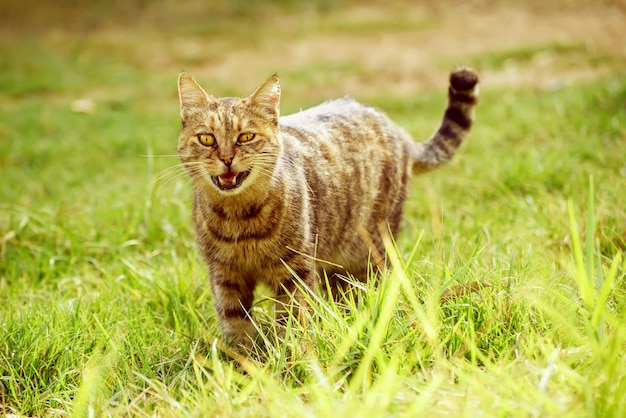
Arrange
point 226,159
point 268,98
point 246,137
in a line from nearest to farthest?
1. point 226,159
2. point 246,137
3. point 268,98

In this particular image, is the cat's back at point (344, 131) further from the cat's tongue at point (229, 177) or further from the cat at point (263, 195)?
the cat's tongue at point (229, 177)

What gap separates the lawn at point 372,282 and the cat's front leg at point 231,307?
106 mm

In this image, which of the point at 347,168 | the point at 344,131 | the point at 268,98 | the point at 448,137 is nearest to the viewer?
the point at 268,98

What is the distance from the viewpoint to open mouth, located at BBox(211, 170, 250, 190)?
2498 millimetres

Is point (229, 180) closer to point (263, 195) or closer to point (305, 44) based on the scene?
point (263, 195)

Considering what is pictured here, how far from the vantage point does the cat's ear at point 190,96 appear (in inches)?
108

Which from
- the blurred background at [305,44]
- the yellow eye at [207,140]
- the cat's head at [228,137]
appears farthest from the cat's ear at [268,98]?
the blurred background at [305,44]

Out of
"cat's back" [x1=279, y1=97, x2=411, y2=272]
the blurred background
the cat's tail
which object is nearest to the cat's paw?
the cat's tail

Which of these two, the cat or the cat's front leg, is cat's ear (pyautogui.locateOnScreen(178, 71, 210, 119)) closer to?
the cat

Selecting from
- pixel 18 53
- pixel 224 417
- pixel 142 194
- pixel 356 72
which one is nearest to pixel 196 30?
pixel 18 53

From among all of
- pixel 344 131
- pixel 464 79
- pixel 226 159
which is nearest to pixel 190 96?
pixel 226 159

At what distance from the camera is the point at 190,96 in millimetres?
2762

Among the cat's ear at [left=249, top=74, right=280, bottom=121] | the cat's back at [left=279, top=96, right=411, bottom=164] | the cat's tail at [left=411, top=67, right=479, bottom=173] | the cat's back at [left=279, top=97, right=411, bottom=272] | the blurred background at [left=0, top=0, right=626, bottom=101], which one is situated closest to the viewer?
the cat's ear at [left=249, top=74, right=280, bottom=121]

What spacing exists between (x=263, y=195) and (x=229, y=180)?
179mm
